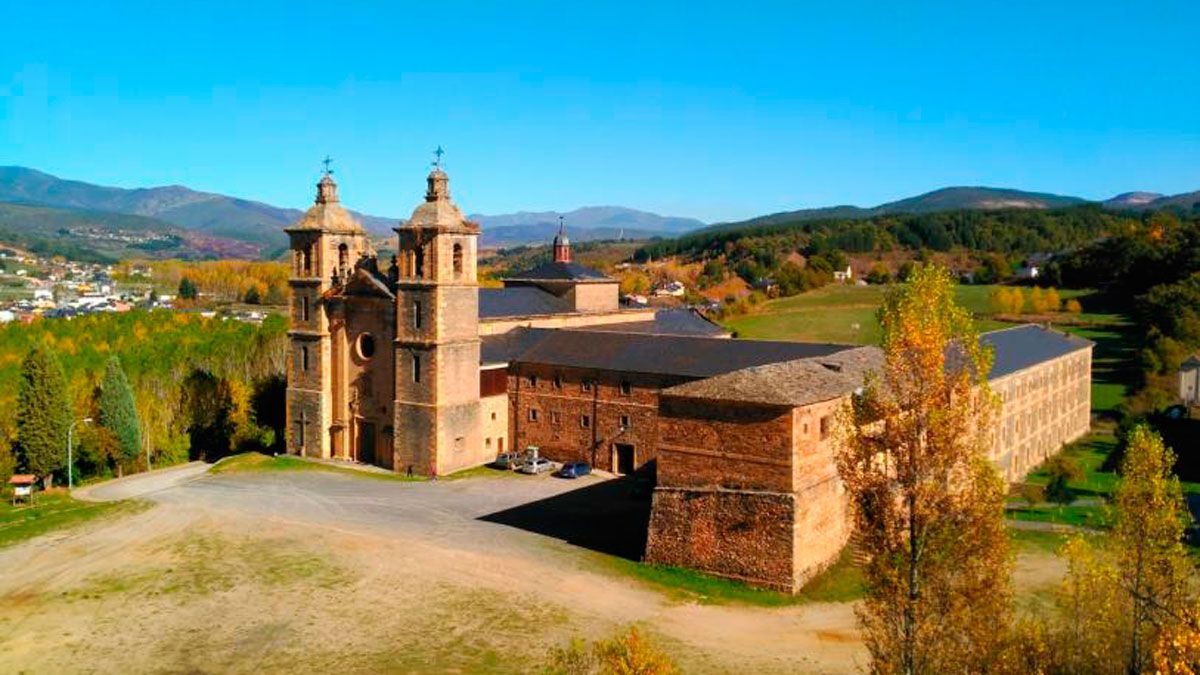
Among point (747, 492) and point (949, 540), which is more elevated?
point (949, 540)

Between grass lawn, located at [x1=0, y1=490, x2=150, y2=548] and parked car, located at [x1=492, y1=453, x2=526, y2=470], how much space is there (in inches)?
589

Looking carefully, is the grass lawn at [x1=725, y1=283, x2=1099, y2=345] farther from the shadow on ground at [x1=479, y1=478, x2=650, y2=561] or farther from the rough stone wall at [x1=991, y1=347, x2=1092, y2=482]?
the shadow on ground at [x1=479, y1=478, x2=650, y2=561]

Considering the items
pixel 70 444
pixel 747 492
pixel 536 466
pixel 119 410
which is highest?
pixel 747 492

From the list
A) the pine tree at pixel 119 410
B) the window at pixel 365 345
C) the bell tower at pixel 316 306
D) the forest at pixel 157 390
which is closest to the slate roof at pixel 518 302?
the window at pixel 365 345

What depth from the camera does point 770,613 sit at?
27.2 meters

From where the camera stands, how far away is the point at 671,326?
196 feet

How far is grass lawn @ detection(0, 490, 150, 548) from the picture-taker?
35844 millimetres

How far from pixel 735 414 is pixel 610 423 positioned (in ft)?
52.6

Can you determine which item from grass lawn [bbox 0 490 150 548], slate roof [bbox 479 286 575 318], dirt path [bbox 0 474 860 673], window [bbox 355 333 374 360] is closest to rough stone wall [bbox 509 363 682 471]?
slate roof [bbox 479 286 575 318]

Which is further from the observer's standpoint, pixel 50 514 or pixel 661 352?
pixel 661 352

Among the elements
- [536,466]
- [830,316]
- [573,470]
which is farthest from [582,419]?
[830,316]

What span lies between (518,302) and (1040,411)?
29.0 m

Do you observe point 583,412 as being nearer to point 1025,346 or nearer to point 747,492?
point 747,492

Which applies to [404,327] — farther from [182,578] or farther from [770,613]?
[770,613]
